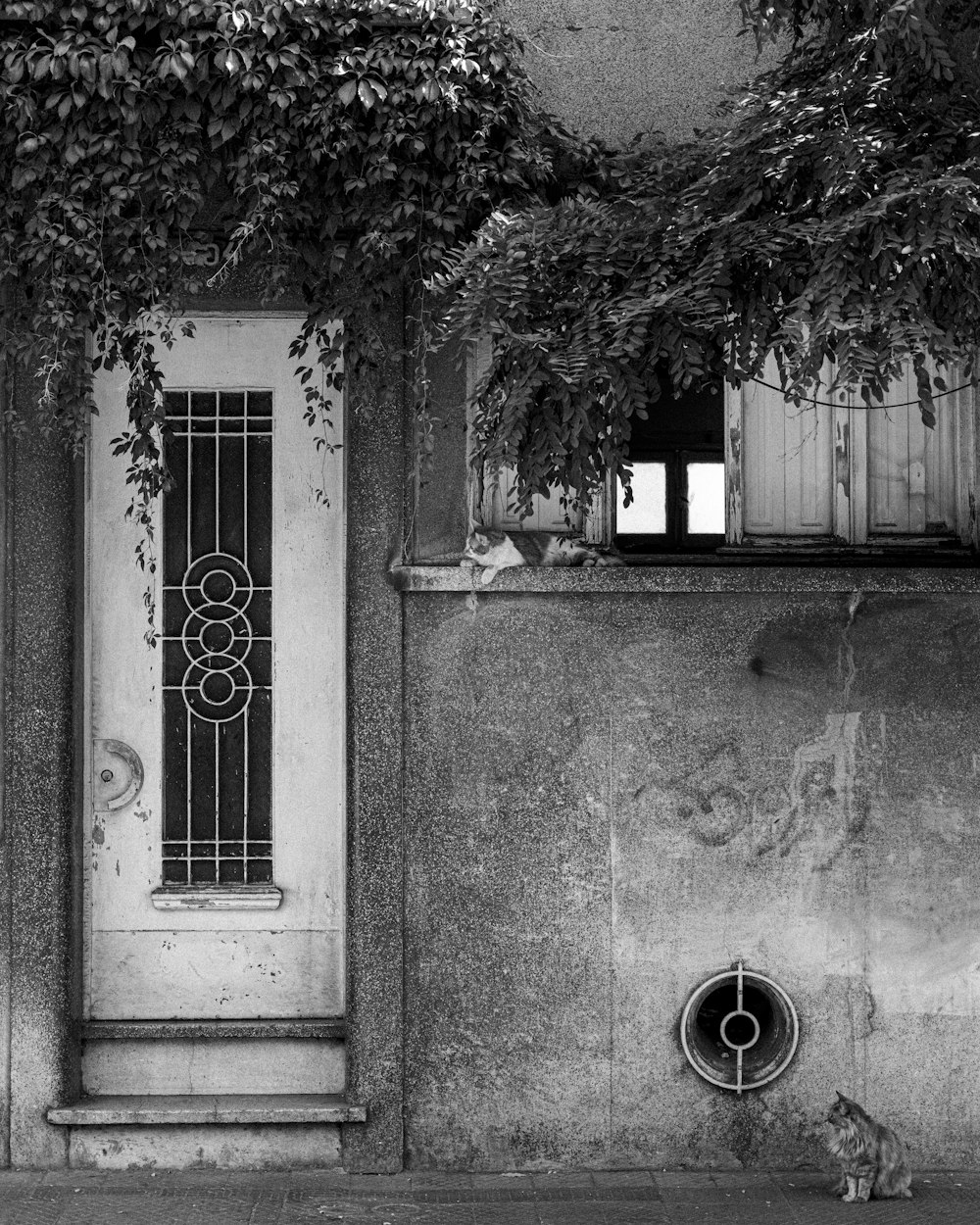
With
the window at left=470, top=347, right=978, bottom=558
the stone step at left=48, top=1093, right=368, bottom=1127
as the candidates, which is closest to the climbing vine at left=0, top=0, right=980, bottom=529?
the window at left=470, top=347, right=978, bottom=558

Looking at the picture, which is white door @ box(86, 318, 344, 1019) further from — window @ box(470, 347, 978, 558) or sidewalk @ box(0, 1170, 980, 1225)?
window @ box(470, 347, 978, 558)

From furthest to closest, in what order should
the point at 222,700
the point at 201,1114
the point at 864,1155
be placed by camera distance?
1. the point at 222,700
2. the point at 201,1114
3. the point at 864,1155

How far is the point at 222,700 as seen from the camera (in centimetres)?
689

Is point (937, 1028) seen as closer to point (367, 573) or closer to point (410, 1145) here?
point (410, 1145)

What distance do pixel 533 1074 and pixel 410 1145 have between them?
64 centimetres

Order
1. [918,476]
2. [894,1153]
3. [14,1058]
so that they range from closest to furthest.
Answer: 1. [894,1153]
2. [14,1058]
3. [918,476]

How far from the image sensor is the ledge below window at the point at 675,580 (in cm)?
664

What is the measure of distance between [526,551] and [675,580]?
27.8 inches

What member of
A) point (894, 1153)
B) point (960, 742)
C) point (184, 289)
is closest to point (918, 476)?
A: point (960, 742)

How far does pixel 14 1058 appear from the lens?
21.6ft

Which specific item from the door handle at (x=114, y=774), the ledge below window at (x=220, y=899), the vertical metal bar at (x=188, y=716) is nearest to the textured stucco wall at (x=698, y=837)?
the ledge below window at (x=220, y=899)

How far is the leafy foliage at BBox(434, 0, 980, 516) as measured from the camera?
197 inches

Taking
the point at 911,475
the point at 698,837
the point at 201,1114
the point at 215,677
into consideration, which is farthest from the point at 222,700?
the point at 911,475

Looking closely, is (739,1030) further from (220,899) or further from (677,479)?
(677,479)
